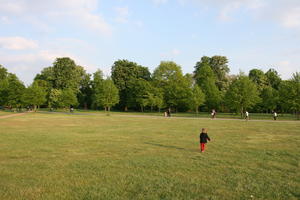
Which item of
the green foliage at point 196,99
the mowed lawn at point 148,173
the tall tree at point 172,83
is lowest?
the mowed lawn at point 148,173

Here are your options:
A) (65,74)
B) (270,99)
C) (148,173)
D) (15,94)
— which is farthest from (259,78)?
(15,94)

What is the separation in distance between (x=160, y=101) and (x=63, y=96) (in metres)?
32.3

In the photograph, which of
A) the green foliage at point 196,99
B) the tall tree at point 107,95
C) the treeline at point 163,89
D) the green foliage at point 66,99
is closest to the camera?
the treeline at point 163,89

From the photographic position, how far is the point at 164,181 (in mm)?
6941

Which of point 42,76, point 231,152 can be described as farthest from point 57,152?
point 42,76

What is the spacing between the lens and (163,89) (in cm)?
7075

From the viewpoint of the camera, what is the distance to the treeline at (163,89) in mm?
46875

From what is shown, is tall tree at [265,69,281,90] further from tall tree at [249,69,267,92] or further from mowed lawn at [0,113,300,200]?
mowed lawn at [0,113,300,200]

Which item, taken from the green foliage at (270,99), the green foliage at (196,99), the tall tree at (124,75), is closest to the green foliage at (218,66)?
the green foliage at (270,99)

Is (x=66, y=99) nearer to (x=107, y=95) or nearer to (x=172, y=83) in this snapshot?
(x=107, y=95)

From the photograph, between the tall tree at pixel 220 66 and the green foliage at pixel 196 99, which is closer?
the green foliage at pixel 196 99

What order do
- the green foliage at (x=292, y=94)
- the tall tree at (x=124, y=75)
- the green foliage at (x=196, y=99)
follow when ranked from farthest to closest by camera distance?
the tall tree at (x=124, y=75)
the green foliage at (x=196, y=99)
the green foliage at (x=292, y=94)

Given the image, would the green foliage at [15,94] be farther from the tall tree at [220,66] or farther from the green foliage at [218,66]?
the tall tree at [220,66]

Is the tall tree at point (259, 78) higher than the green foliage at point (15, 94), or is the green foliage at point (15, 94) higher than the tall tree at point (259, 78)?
the tall tree at point (259, 78)
